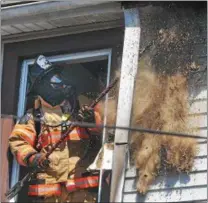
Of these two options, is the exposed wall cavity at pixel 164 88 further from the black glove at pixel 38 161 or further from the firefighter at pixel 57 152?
the black glove at pixel 38 161

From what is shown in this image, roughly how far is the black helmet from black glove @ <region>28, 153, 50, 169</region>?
55cm

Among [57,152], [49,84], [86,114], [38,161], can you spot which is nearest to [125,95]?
[86,114]

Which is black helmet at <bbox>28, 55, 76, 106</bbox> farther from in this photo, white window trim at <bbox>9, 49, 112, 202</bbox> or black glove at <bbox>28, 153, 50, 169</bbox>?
black glove at <bbox>28, 153, 50, 169</bbox>

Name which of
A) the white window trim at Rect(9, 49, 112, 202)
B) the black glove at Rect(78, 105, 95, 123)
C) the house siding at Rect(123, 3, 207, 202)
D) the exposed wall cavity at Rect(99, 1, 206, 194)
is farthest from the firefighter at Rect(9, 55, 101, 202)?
the house siding at Rect(123, 3, 207, 202)

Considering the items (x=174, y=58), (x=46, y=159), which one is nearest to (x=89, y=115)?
(x=46, y=159)

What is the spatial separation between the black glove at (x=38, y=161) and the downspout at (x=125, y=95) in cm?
70

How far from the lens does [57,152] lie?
505 cm

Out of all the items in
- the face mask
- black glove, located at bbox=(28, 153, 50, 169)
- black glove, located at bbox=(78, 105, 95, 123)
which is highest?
the face mask

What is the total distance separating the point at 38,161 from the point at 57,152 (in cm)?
16

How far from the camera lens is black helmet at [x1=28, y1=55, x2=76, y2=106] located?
5.41 m

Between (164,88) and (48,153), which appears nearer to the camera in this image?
(164,88)

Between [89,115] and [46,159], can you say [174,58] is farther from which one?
[46,159]

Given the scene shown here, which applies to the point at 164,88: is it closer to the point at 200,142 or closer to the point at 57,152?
the point at 200,142

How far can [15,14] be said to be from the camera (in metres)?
5.23
